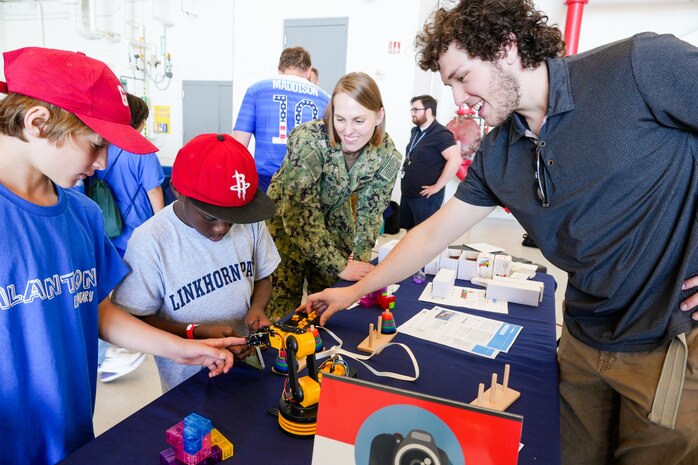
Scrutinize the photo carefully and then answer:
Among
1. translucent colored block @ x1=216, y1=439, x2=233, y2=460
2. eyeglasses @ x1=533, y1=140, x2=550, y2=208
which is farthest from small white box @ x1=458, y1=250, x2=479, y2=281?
translucent colored block @ x1=216, y1=439, x2=233, y2=460

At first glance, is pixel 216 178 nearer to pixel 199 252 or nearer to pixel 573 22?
pixel 199 252

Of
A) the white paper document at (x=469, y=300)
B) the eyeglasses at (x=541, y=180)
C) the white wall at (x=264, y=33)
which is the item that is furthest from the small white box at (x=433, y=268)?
the white wall at (x=264, y=33)

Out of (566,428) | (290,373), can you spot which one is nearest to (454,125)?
(566,428)

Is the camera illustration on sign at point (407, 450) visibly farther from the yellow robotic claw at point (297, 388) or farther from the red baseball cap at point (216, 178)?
the red baseball cap at point (216, 178)

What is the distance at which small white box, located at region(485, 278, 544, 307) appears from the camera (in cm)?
164

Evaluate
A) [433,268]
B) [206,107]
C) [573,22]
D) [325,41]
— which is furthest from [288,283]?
[206,107]

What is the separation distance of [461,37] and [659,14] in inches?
228

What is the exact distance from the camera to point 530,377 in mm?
1144

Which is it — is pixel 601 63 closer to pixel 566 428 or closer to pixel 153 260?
pixel 566 428

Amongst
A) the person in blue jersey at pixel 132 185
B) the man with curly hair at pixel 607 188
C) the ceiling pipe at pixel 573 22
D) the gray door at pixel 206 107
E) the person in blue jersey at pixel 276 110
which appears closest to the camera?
the man with curly hair at pixel 607 188

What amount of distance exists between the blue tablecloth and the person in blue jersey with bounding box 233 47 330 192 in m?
1.42

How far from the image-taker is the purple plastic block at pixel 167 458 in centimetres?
75

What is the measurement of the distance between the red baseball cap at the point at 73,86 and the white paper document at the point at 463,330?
2.99 feet

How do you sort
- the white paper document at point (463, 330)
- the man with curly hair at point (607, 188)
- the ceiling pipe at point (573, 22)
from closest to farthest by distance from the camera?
the man with curly hair at point (607, 188) < the white paper document at point (463, 330) < the ceiling pipe at point (573, 22)
